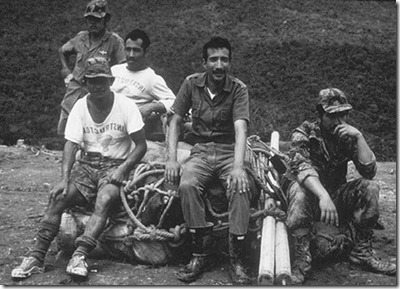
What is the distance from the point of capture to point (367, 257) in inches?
143

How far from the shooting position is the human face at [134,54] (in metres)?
4.70

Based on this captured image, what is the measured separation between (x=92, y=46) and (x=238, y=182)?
2416 mm

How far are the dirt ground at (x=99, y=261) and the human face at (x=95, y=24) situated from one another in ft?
5.86

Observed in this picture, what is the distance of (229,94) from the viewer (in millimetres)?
3889

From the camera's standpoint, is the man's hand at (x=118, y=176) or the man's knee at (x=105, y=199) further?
the man's hand at (x=118, y=176)

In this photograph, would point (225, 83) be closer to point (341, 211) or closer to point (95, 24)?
point (341, 211)

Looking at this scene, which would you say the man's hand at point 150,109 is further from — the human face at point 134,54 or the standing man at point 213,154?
the standing man at point 213,154

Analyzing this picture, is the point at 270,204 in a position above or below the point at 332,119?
below

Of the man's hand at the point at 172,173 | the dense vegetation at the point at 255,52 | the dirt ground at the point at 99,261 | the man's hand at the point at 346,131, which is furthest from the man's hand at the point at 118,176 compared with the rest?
the dense vegetation at the point at 255,52

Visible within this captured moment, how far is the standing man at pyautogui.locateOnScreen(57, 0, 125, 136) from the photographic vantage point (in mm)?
5023

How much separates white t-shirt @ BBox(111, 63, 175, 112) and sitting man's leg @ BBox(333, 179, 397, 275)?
1.80 m

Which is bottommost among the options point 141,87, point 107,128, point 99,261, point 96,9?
point 99,261

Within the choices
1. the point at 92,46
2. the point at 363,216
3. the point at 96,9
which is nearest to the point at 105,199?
the point at 363,216

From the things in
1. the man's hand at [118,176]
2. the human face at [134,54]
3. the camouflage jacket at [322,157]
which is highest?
the human face at [134,54]
